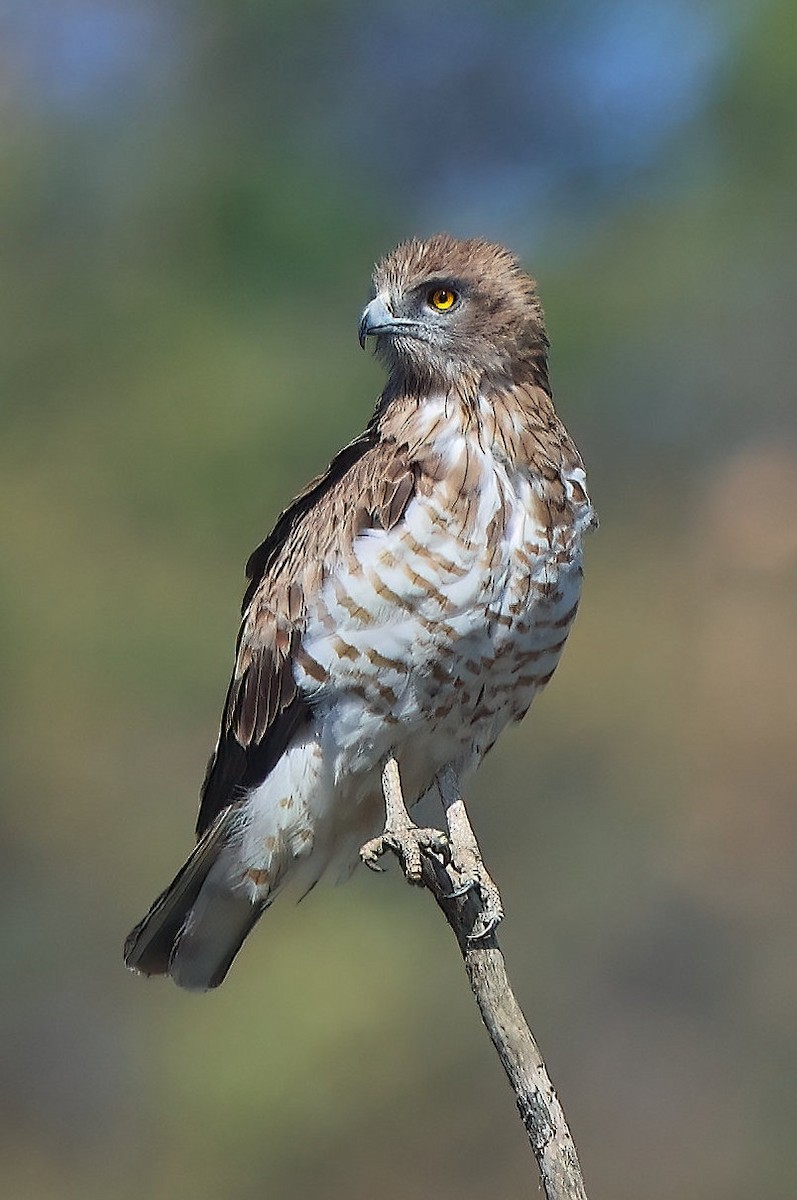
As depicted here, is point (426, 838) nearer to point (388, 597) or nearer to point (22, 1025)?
point (388, 597)

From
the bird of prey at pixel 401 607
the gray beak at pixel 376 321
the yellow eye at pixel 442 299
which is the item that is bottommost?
the bird of prey at pixel 401 607

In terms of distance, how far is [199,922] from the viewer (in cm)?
367

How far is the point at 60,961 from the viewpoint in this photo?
31.3 ft

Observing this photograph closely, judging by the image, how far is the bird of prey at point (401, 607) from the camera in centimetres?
319

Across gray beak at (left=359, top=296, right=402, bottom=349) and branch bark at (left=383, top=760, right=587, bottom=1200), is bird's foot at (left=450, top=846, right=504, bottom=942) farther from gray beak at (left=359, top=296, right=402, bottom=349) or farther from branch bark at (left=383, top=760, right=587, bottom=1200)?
gray beak at (left=359, top=296, right=402, bottom=349)

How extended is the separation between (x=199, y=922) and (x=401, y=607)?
93 cm

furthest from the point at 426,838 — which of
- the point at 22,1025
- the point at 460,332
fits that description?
the point at 22,1025

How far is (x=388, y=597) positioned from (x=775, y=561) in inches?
269

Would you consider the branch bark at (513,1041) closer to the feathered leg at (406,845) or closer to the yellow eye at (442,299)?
the feathered leg at (406,845)

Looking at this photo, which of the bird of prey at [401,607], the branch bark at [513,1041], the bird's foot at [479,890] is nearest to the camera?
the branch bark at [513,1041]

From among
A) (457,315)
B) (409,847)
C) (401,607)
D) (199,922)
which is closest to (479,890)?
(409,847)

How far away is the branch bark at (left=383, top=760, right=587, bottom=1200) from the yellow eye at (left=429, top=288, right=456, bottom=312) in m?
1.11

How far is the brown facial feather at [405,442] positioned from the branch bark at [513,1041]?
51 centimetres

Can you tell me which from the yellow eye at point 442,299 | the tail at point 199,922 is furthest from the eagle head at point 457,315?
the tail at point 199,922
